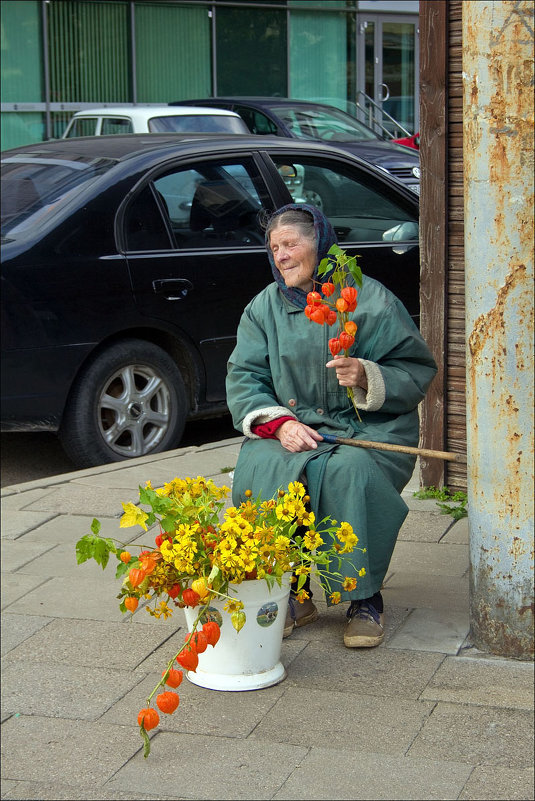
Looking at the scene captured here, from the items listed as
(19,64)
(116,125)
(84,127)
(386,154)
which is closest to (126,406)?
(386,154)

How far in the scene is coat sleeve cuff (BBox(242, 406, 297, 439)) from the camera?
2.51 m

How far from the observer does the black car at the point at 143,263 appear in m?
3.14

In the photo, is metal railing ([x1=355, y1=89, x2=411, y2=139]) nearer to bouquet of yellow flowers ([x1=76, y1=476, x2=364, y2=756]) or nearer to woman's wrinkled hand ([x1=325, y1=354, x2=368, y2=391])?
woman's wrinkled hand ([x1=325, y1=354, x2=368, y2=391])

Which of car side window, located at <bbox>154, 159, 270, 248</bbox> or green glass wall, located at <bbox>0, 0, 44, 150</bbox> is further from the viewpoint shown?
green glass wall, located at <bbox>0, 0, 44, 150</bbox>

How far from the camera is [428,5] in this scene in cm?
468

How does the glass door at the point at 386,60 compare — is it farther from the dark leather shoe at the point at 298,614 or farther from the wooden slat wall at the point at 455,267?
the dark leather shoe at the point at 298,614

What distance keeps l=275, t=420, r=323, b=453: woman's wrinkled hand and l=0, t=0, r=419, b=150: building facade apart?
1376cm

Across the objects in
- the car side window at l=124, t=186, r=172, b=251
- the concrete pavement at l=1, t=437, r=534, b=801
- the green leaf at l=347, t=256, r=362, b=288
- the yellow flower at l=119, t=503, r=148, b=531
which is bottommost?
the concrete pavement at l=1, t=437, r=534, b=801

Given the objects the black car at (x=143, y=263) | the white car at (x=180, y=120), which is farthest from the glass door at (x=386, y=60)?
the black car at (x=143, y=263)

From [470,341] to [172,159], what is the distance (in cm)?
194

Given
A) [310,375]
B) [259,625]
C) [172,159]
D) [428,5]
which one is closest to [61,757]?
[259,625]

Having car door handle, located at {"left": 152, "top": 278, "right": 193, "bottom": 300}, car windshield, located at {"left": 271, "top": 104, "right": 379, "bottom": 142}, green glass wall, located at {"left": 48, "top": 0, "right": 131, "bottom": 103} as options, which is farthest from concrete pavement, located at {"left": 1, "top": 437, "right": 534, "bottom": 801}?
green glass wall, located at {"left": 48, "top": 0, "right": 131, "bottom": 103}

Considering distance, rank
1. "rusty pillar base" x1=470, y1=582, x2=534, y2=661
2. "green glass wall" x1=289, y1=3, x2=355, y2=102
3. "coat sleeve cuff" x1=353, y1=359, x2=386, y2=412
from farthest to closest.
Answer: "green glass wall" x1=289, y1=3, x2=355, y2=102 → "rusty pillar base" x1=470, y1=582, x2=534, y2=661 → "coat sleeve cuff" x1=353, y1=359, x2=386, y2=412

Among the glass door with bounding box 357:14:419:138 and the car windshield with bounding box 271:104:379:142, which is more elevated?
the glass door with bounding box 357:14:419:138
